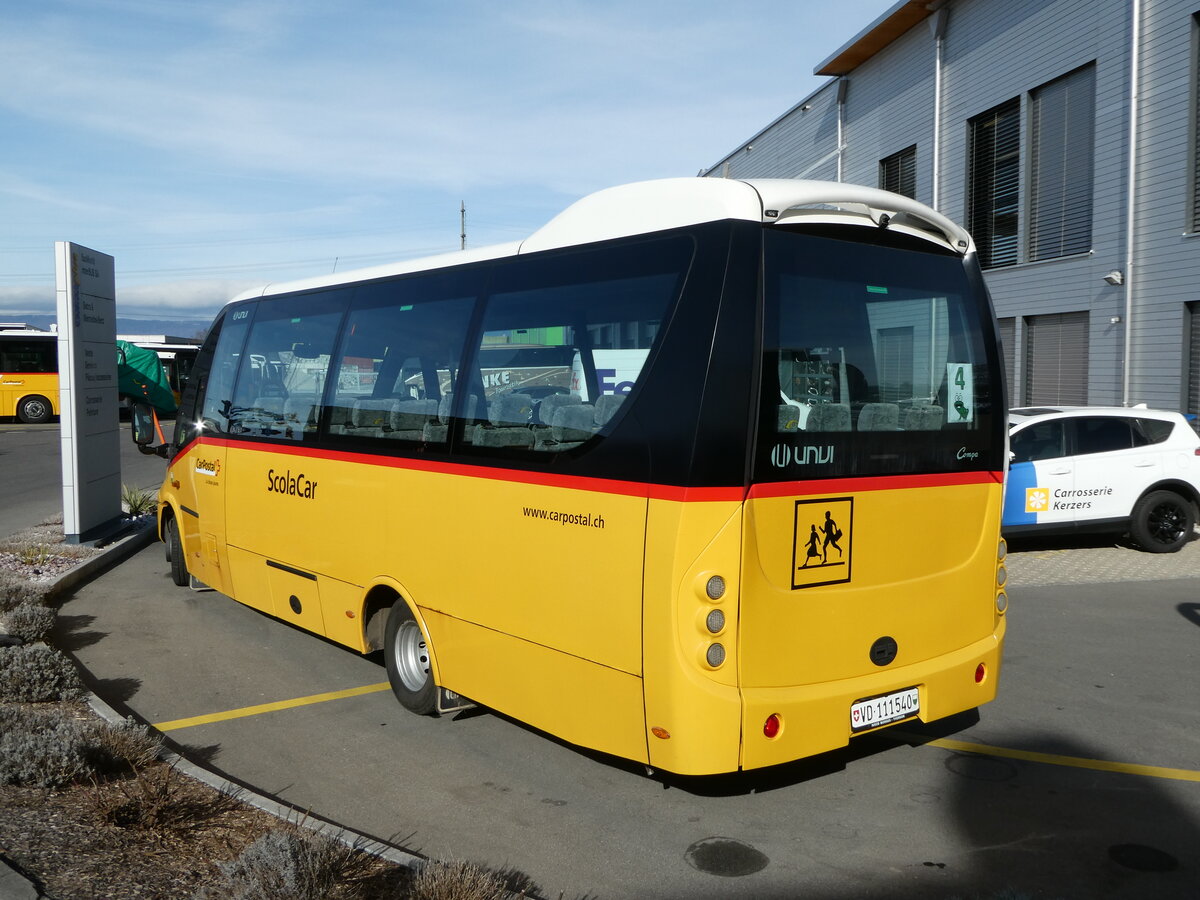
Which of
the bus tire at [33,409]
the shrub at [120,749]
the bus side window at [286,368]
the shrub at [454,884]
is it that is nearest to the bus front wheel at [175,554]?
the bus side window at [286,368]

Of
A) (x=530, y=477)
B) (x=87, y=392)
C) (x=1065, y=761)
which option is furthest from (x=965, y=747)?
(x=87, y=392)

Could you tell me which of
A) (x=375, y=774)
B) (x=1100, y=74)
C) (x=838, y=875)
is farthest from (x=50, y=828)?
(x=1100, y=74)

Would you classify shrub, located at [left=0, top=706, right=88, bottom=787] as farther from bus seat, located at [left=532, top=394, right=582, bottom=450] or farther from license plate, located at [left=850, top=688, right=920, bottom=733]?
license plate, located at [left=850, top=688, right=920, bottom=733]

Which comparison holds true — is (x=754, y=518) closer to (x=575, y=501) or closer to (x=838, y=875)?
(x=575, y=501)

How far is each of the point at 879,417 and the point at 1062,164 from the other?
14861 mm

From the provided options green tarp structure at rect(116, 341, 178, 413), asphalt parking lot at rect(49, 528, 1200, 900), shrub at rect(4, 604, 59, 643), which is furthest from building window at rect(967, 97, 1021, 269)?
green tarp structure at rect(116, 341, 178, 413)

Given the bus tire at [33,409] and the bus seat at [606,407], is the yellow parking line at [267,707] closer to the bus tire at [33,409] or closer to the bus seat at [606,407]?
the bus seat at [606,407]

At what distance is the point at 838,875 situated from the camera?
4.41 metres

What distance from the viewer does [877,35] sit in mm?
22734

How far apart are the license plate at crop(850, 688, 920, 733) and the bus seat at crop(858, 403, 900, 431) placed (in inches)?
50.5

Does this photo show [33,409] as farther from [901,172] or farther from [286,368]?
[286,368]

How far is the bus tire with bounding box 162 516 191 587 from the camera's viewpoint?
1046 centimetres

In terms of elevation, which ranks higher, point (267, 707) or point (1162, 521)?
point (1162, 521)

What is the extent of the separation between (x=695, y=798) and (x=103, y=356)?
11.3m
